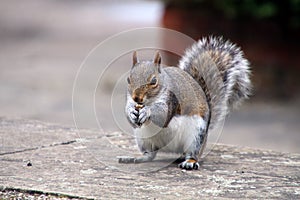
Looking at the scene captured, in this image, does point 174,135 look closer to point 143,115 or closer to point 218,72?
point 143,115

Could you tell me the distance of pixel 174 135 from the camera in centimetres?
297

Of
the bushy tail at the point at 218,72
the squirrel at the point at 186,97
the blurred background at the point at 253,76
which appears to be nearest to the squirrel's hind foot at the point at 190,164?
the squirrel at the point at 186,97

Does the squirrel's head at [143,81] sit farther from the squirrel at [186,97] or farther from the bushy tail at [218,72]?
the bushy tail at [218,72]

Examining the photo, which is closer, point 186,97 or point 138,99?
point 138,99

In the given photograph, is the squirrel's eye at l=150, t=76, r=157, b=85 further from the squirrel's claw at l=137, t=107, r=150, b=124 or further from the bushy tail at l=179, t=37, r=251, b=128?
the bushy tail at l=179, t=37, r=251, b=128

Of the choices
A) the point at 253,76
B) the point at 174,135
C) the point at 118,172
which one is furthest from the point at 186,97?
the point at 253,76

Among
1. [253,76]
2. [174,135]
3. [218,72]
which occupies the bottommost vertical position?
[174,135]

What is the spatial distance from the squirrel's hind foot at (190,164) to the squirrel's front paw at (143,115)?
1.06ft

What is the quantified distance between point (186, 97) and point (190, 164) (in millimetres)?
288

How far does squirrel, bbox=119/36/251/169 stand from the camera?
9.29 ft

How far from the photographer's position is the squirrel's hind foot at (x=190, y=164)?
3020 mm

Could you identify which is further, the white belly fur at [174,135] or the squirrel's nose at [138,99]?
the white belly fur at [174,135]

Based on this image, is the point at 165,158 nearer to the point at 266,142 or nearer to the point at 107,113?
the point at 266,142

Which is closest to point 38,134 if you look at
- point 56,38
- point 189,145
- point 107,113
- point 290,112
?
point 189,145
